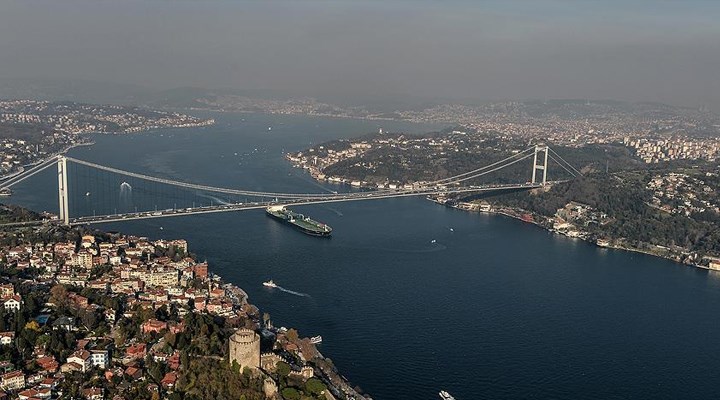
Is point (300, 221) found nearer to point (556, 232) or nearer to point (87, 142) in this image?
point (556, 232)

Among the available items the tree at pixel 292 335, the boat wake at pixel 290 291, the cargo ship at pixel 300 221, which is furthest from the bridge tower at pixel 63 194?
the tree at pixel 292 335

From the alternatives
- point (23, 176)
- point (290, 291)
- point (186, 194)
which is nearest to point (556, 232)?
point (290, 291)

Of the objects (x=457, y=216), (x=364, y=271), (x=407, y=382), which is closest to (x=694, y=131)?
(x=457, y=216)

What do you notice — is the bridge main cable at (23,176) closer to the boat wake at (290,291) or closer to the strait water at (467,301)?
the strait water at (467,301)

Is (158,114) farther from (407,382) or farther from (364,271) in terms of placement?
(407,382)

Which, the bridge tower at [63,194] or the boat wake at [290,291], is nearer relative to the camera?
the boat wake at [290,291]

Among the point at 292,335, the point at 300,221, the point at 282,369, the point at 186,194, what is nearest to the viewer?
the point at 282,369

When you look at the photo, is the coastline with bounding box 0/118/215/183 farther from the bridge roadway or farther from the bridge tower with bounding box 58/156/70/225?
the bridge roadway
